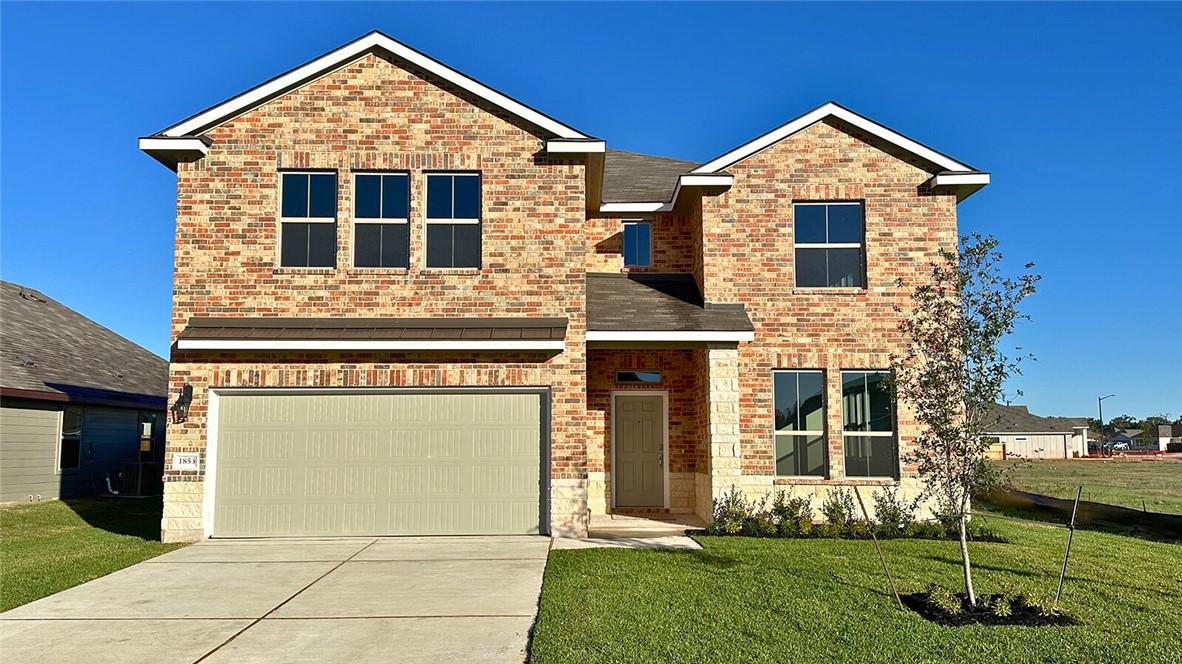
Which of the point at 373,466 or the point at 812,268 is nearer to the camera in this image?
the point at 373,466

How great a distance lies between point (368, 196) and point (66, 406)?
10.8 m

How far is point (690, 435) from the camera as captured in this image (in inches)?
579

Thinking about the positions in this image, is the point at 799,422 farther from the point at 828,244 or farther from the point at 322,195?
the point at 322,195

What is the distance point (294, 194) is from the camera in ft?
41.1

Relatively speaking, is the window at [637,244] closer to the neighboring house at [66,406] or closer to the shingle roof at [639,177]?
the shingle roof at [639,177]

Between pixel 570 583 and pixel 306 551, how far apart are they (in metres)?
4.27

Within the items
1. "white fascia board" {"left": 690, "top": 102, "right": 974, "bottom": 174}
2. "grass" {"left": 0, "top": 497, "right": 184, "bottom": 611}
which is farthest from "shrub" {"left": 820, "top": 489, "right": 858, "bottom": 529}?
"grass" {"left": 0, "top": 497, "right": 184, "bottom": 611}

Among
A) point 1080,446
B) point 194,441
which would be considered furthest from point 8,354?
point 1080,446

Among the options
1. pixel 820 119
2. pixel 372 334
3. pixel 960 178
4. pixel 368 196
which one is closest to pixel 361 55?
pixel 368 196

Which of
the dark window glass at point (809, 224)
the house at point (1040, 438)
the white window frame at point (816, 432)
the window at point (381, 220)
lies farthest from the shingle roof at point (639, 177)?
the house at point (1040, 438)

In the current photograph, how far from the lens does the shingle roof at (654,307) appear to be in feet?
42.6

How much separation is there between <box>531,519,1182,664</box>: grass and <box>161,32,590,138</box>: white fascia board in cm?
636

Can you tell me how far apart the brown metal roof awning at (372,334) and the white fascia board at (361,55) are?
2956mm

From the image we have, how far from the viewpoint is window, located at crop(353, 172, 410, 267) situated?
1245cm
